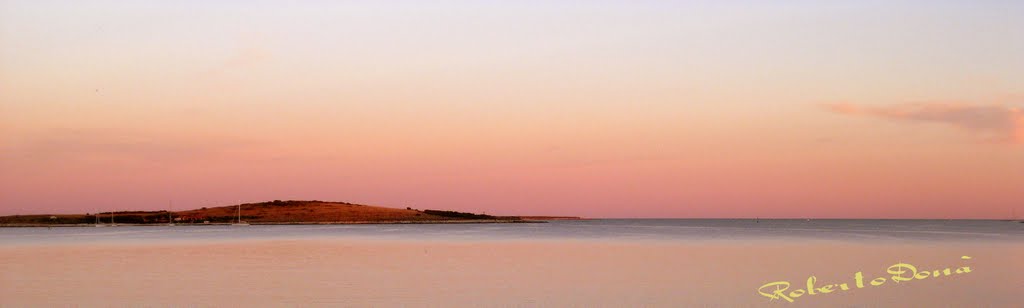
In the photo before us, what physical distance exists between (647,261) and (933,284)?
758 inches

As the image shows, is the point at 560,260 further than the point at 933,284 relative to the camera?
Yes

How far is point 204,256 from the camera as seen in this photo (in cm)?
6122

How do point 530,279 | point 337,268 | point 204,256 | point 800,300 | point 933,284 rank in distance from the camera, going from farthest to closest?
point 204,256 < point 337,268 < point 530,279 < point 933,284 < point 800,300

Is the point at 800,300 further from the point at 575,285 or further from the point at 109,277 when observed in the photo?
the point at 109,277

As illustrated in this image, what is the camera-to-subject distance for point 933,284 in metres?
38.1

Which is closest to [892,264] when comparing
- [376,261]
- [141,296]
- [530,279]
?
[530,279]

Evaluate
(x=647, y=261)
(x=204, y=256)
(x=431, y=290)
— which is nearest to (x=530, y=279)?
(x=431, y=290)

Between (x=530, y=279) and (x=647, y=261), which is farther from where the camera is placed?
(x=647, y=261)

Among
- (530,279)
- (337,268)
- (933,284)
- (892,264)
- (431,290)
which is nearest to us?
(431,290)

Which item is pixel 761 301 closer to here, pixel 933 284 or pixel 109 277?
pixel 933 284

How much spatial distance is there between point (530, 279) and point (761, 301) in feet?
39.8
